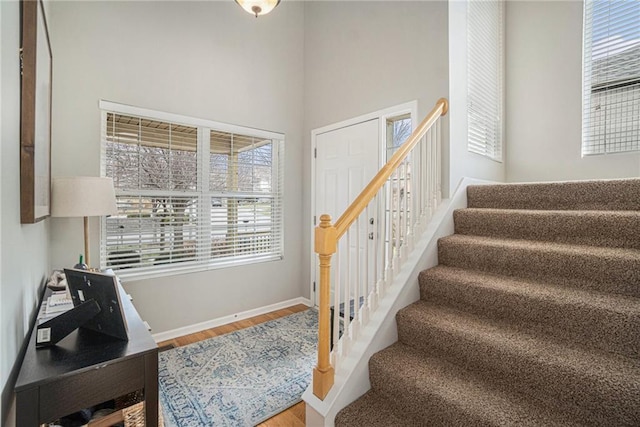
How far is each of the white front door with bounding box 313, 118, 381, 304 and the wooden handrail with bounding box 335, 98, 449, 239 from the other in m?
0.75

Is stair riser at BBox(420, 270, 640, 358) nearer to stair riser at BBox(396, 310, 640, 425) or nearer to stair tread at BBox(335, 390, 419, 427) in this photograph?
stair riser at BBox(396, 310, 640, 425)

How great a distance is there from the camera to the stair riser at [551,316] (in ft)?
4.28

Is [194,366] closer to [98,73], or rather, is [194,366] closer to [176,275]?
[176,275]

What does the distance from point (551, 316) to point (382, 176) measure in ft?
3.61

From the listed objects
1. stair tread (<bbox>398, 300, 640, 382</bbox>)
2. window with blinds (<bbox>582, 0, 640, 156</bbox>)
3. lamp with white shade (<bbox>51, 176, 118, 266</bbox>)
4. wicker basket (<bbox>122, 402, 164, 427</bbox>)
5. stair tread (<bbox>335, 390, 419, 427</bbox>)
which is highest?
window with blinds (<bbox>582, 0, 640, 156</bbox>)

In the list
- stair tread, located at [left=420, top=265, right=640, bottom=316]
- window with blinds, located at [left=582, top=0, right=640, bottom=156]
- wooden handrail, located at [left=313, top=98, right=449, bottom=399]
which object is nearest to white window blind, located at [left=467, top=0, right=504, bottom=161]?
window with blinds, located at [left=582, top=0, right=640, bottom=156]

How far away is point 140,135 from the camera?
268cm

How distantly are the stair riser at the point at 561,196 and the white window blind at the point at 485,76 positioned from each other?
0.50m

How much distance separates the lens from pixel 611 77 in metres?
2.63

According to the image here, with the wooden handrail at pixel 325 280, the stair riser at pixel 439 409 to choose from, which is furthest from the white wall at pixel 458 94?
the stair riser at pixel 439 409

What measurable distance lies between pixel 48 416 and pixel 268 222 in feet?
8.93

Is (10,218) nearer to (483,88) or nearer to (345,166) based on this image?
(345,166)

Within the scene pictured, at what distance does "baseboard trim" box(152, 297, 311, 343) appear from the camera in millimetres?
2821

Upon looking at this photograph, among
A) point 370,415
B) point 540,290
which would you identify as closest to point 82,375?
point 370,415
